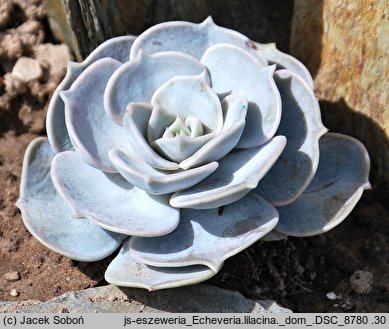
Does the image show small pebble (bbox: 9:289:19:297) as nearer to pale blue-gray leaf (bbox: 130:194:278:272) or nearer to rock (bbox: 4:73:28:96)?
pale blue-gray leaf (bbox: 130:194:278:272)

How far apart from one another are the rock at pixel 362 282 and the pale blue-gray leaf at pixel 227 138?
608 mm

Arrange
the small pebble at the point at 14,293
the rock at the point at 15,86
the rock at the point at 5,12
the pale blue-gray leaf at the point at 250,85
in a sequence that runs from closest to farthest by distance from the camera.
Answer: the pale blue-gray leaf at the point at 250,85 < the small pebble at the point at 14,293 < the rock at the point at 15,86 < the rock at the point at 5,12

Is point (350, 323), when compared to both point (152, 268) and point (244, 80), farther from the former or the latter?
point (244, 80)

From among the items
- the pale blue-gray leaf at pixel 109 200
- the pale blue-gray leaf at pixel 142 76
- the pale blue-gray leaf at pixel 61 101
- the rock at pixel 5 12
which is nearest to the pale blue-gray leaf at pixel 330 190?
the pale blue-gray leaf at pixel 109 200

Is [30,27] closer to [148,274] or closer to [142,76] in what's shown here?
[142,76]

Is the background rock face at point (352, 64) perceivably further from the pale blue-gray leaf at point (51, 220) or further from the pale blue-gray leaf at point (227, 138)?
the pale blue-gray leaf at point (51, 220)

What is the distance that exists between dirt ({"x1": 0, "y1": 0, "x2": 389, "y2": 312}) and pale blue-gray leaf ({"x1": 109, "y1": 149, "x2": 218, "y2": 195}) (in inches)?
15.5

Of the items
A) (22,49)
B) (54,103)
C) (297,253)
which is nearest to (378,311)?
(297,253)

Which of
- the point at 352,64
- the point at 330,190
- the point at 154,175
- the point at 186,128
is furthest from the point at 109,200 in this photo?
the point at 352,64

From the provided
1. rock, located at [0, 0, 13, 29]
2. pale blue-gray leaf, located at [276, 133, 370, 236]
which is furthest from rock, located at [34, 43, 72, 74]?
pale blue-gray leaf, located at [276, 133, 370, 236]

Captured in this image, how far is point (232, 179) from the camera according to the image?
5.45 feet

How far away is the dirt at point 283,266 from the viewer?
191 centimetres

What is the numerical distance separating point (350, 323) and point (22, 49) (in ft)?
4.70

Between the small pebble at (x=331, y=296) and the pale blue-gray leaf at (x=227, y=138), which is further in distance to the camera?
the small pebble at (x=331, y=296)
